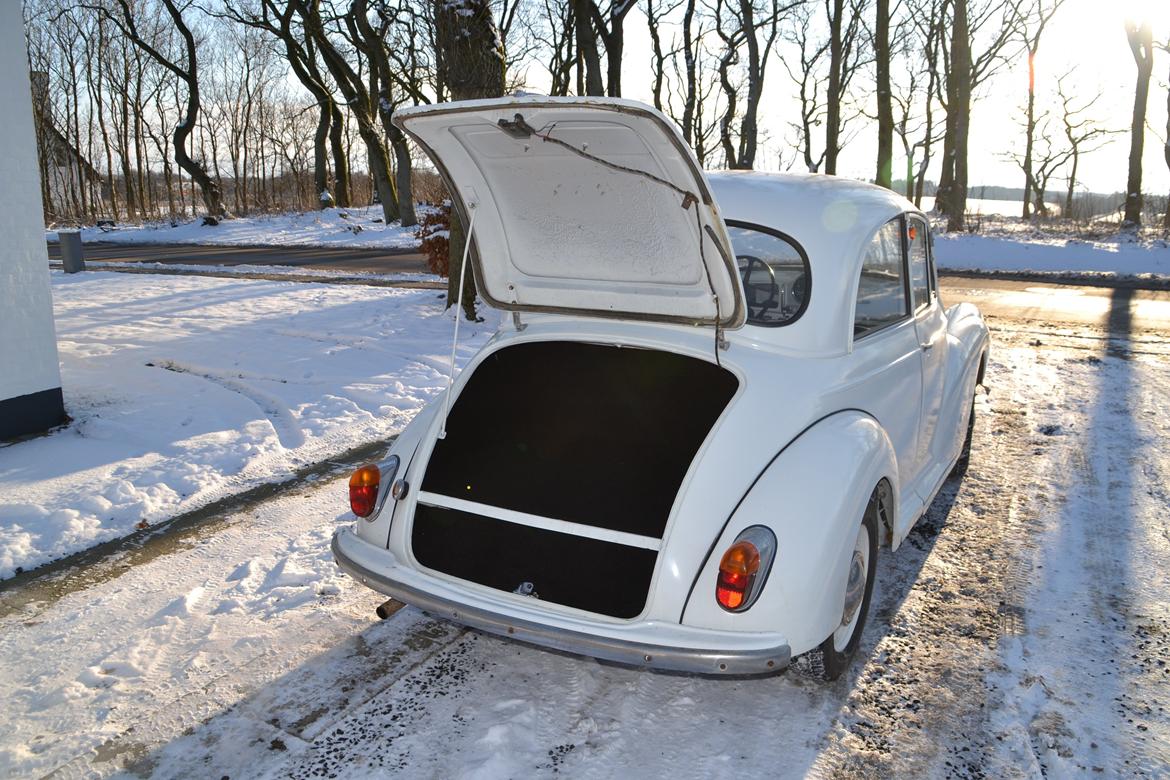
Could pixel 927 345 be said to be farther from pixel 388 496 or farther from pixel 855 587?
pixel 388 496

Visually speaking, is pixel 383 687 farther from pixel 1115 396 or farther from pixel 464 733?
pixel 1115 396

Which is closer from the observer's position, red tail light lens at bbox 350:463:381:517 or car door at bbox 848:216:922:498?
red tail light lens at bbox 350:463:381:517

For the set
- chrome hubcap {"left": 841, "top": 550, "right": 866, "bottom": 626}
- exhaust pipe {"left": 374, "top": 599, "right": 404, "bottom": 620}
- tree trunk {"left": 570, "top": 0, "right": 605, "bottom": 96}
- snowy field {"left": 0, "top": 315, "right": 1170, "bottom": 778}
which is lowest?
snowy field {"left": 0, "top": 315, "right": 1170, "bottom": 778}

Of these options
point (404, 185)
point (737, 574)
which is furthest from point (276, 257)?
point (737, 574)

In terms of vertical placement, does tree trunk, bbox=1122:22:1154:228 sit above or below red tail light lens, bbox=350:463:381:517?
above

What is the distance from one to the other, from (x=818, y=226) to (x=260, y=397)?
17.0 ft

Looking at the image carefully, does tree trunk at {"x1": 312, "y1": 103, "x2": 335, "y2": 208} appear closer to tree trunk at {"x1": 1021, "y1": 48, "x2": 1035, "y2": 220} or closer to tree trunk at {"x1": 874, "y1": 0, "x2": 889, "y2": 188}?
tree trunk at {"x1": 874, "y1": 0, "x2": 889, "y2": 188}

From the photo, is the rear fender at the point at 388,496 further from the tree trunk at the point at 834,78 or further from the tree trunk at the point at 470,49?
the tree trunk at the point at 834,78

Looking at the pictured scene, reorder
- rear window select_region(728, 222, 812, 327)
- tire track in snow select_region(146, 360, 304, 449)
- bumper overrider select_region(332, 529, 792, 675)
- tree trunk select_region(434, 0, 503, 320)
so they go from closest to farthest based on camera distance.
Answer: bumper overrider select_region(332, 529, 792, 675) → rear window select_region(728, 222, 812, 327) → tire track in snow select_region(146, 360, 304, 449) → tree trunk select_region(434, 0, 503, 320)

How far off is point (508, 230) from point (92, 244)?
2908 centimetres

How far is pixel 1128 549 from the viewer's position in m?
3.96

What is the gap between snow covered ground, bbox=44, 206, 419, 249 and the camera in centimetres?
2525

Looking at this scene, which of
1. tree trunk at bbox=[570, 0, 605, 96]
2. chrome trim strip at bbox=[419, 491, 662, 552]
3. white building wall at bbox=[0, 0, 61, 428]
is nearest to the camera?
chrome trim strip at bbox=[419, 491, 662, 552]

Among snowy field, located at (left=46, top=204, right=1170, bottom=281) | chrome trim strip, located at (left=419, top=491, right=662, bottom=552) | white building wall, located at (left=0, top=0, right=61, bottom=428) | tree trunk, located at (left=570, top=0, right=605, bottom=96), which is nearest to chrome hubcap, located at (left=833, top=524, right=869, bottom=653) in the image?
chrome trim strip, located at (left=419, top=491, right=662, bottom=552)
